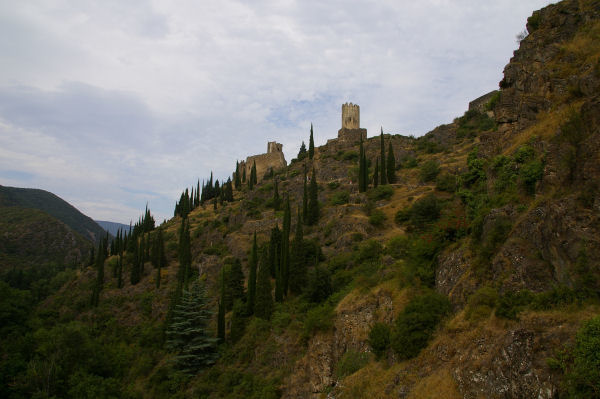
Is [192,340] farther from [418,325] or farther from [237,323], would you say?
[418,325]

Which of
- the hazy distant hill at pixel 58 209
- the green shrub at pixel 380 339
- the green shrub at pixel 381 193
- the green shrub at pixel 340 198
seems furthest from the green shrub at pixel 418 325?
the hazy distant hill at pixel 58 209

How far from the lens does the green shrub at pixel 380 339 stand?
62.3 feet

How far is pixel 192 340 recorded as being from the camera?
115ft

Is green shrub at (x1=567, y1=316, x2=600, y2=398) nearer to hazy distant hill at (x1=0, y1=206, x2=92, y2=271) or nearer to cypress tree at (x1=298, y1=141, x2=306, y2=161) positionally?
cypress tree at (x1=298, y1=141, x2=306, y2=161)

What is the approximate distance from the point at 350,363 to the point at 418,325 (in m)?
5.83

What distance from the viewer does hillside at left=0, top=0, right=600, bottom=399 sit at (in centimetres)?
1195

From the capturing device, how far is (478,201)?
19.6m

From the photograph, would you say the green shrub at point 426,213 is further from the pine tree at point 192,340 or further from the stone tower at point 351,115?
the stone tower at point 351,115

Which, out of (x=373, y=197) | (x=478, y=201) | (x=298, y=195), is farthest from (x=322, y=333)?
(x=298, y=195)

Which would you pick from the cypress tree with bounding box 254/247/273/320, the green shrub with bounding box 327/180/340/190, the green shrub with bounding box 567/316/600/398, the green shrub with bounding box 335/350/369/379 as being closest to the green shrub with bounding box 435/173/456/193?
the green shrub with bounding box 327/180/340/190

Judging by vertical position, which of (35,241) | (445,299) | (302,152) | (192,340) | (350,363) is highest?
(302,152)

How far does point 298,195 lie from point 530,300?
177 feet

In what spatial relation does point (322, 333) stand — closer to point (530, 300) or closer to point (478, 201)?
point (478, 201)

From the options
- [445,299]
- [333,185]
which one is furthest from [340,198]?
[445,299]
